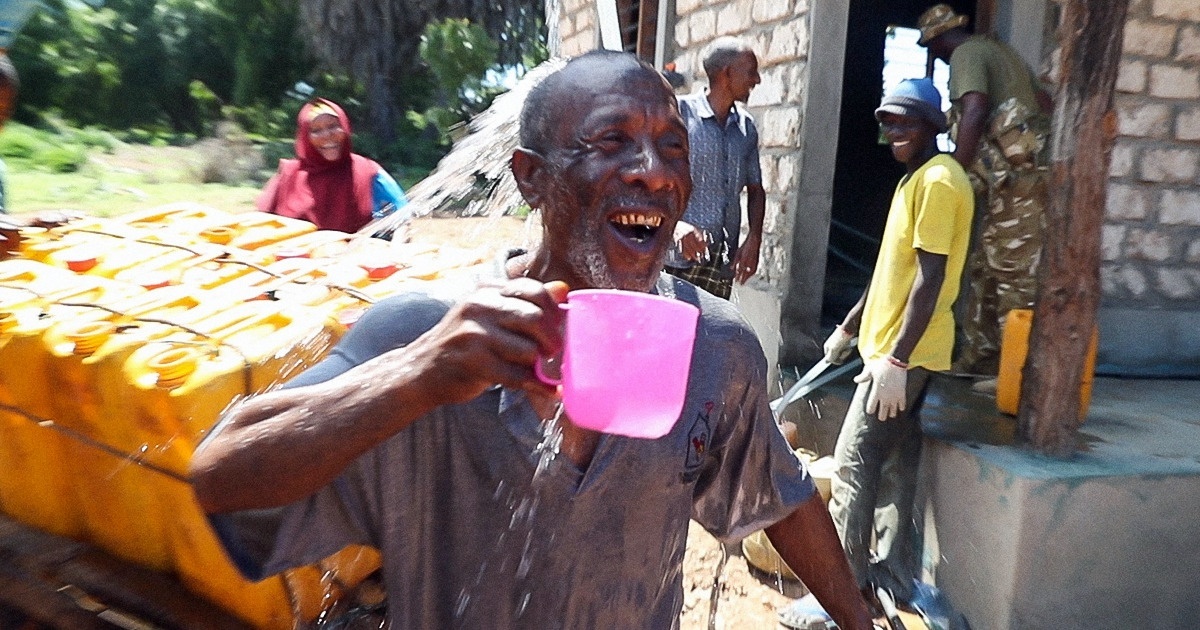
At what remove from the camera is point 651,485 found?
1456mm

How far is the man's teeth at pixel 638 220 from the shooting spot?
1389 mm

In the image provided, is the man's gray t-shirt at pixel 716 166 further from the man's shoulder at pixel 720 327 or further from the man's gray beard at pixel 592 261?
the man's gray beard at pixel 592 261

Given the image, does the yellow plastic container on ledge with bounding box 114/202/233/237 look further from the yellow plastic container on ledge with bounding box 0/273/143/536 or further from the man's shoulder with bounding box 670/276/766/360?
the man's shoulder with bounding box 670/276/766/360

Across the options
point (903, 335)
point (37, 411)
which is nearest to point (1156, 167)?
point (903, 335)

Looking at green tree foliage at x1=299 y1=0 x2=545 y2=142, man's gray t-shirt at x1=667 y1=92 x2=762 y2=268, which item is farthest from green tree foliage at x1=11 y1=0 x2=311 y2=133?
man's gray t-shirt at x1=667 y1=92 x2=762 y2=268

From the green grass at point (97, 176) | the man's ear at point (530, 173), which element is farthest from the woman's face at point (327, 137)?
the green grass at point (97, 176)

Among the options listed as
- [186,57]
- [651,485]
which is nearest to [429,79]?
[186,57]

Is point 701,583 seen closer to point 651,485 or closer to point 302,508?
point 651,485

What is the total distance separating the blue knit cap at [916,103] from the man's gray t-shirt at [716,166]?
1.26m

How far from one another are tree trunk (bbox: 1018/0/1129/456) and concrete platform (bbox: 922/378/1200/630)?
0.69 feet

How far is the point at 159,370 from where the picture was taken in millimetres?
1830

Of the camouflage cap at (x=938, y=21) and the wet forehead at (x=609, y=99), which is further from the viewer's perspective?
the camouflage cap at (x=938, y=21)

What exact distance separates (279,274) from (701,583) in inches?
96.1

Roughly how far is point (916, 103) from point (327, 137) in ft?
9.41
